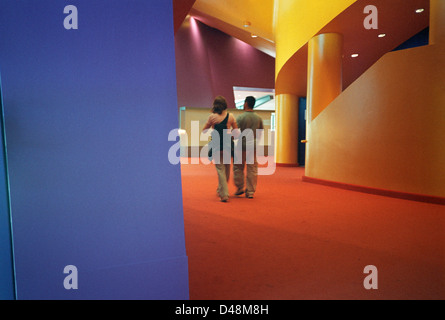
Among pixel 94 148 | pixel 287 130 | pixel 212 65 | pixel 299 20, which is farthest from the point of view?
pixel 212 65

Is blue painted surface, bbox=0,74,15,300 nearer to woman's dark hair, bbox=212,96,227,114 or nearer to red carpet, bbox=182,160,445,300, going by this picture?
red carpet, bbox=182,160,445,300

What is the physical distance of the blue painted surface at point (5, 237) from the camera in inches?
50.7

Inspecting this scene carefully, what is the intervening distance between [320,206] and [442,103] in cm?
230

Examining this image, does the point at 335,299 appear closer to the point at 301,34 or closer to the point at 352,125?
the point at 352,125

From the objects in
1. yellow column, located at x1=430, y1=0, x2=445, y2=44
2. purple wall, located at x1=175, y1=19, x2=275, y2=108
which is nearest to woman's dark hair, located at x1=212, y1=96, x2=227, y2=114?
A: yellow column, located at x1=430, y1=0, x2=445, y2=44

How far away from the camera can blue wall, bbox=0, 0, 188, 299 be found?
4.32ft

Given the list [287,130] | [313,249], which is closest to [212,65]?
[287,130]

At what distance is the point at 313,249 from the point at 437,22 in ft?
13.5

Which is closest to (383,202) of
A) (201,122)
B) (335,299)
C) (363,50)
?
(335,299)

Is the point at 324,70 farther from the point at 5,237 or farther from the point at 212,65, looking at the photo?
the point at 212,65

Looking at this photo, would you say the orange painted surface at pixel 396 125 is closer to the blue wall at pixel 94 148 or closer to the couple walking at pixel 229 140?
the couple walking at pixel 229 140

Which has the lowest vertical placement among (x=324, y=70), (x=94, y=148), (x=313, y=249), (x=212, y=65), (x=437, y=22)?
→ (x=313, y=249)

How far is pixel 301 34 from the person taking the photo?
6.87m

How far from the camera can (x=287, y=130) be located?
10883mm
